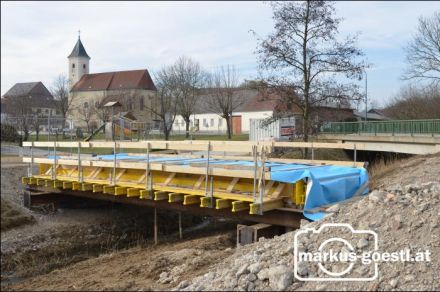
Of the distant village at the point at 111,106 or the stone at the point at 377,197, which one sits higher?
the distant village at the point at 111,106

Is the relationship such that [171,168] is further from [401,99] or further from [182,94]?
[182,94]

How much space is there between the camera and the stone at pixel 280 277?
230 inches

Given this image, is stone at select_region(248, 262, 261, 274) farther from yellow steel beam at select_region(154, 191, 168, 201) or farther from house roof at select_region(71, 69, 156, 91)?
house roof at select_region(71, 69, 156, 91)

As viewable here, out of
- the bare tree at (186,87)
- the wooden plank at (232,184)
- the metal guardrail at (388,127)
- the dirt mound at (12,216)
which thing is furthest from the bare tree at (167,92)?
the wooden plank at (232,184)

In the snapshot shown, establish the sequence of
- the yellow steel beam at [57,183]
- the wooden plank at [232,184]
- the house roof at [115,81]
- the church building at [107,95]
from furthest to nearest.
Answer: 1. the house roof at [115,81]
2. the church building at [107,95]
3. the yellow steel beam at [57,183]
4. the wooden plank at [232,184]

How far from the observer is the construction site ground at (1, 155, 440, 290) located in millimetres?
6922

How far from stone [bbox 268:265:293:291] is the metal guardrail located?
11.4 meters

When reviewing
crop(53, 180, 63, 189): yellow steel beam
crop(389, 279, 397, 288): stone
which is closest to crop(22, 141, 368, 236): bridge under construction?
crop(53, 180, 63, 189): yellow steel beam

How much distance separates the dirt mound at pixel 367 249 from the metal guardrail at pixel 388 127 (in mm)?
8695

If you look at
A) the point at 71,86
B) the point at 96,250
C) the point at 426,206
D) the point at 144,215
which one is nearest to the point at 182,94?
the point at 71,86

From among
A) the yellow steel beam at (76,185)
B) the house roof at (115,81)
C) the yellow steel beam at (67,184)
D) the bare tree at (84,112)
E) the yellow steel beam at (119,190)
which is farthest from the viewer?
the house roof at (115,81)

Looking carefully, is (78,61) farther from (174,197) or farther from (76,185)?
(174,197)

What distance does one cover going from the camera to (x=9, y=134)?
102 feet

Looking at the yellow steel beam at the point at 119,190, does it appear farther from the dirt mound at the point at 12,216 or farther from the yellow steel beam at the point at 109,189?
the dirt mound at the point at 12,216
